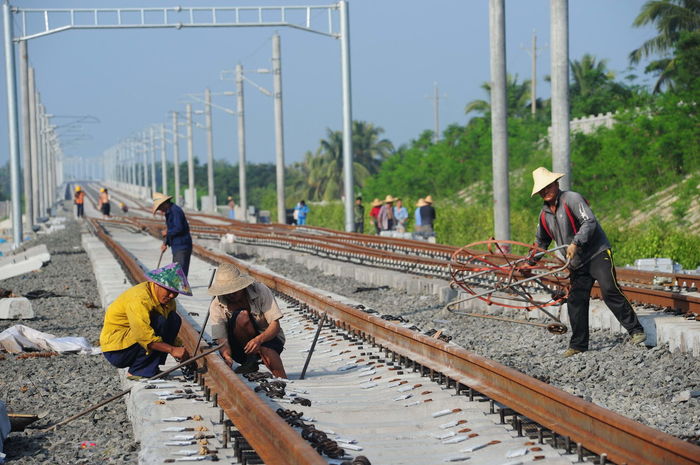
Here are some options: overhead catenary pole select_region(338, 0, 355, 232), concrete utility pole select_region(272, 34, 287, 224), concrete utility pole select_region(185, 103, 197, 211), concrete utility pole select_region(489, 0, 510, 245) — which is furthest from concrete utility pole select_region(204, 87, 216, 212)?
concrete utility pole select_region(489, 0, 510, 245)

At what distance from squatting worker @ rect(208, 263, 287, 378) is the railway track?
0.87 ft

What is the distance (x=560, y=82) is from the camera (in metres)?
19.1

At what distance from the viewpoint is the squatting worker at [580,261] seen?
9.67 metres

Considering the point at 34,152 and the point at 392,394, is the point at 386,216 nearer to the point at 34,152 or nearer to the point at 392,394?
the point at 392,394

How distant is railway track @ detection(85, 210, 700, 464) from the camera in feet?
18.3

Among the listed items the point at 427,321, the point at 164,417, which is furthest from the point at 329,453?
the point at 427,321

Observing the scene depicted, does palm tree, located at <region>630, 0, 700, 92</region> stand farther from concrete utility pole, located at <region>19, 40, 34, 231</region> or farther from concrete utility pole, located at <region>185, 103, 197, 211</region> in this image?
concrete utility pole, located at <region>185, 103, 197, 211</region>

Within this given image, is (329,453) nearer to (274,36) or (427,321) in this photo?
(427,321)

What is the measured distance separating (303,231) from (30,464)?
29587 mm

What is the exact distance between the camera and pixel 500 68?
2250cm

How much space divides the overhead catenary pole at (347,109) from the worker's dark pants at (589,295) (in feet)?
74.7

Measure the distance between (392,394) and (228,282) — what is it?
158 cm

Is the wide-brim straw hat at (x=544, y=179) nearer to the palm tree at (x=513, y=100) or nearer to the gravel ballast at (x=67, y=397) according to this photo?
the gravel ballast at (x=67, y=397)

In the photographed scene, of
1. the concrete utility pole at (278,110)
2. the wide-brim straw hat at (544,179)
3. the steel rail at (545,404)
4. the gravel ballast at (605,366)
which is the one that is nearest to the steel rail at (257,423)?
the steel rail at (545,404)
